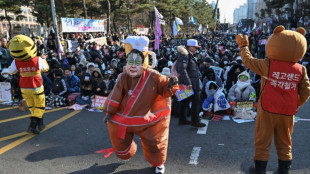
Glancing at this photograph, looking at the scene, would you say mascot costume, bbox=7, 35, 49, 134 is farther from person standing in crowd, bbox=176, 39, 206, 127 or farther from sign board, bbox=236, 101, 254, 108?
sign board, bbox=236, 101, 254, 108

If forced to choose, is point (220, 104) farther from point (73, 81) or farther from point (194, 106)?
point (73, 81)

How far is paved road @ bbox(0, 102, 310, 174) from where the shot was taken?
3.44 m

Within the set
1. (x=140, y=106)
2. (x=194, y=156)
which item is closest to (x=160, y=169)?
(x=194, y=156)

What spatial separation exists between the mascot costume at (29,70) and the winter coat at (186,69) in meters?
2.54

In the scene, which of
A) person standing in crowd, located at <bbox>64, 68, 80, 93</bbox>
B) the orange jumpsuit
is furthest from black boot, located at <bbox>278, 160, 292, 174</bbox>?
person standing in crowd, located at <bbox>64, 68, 80, 93</bbox>

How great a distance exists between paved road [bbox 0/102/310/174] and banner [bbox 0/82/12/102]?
79.5 inches

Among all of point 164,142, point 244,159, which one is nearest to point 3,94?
point 164,142

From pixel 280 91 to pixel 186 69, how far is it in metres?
2.14

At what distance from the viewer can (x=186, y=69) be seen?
486cm

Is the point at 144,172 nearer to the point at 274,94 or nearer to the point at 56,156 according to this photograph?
the point at 56,156

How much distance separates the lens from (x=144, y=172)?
3.35m

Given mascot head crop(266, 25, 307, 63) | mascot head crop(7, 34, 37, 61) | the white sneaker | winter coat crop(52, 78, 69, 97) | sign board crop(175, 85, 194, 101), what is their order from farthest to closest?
winter coat crop(52, 78, 69, 97) → sign board crop(175, 85, 194, 101) → mascot head crop(7, 34, 37, 61) → the white sneaker → mascot head crop(266, 25, 307, 63)

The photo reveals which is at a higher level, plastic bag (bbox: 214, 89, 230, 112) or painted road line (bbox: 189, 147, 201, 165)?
plastic bag (bbox: 214, 89, 230, 112)

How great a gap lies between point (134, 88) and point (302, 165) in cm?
245
